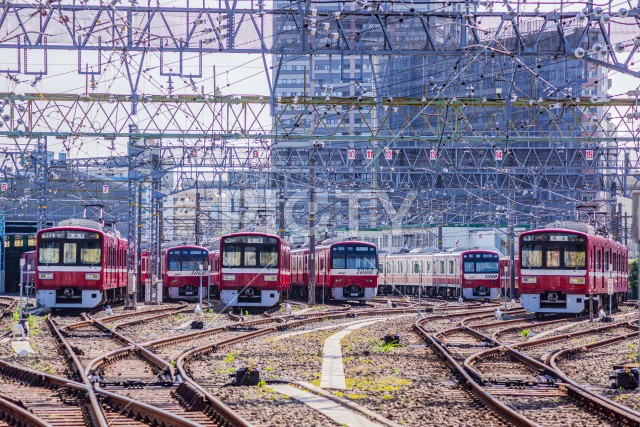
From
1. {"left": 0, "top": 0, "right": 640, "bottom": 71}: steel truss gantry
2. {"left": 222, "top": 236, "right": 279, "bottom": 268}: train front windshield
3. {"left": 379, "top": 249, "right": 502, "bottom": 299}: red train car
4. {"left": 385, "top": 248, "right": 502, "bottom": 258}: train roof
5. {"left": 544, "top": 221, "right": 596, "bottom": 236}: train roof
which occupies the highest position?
{"left": 0, "top": 0, "right": 640, "bottom": 71}: steel truss gantry

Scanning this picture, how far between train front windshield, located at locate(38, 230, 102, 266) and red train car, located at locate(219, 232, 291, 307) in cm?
389

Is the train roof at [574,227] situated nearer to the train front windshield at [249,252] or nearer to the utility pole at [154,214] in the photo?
the train front windshield at [249,252]

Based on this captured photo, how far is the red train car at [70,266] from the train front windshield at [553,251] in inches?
430

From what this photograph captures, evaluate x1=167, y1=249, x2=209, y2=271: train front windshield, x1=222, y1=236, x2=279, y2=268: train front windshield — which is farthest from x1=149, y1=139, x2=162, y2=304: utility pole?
x1=222, y1=236, x2=279, y2=268: train front windshield

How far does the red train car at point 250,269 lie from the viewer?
30984 mm

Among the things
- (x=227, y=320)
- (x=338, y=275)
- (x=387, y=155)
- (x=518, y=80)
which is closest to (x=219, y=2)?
(x=227, y=320)

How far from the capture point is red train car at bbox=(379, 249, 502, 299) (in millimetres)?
43594

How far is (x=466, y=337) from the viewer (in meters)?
20.7

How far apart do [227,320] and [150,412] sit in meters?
16.4

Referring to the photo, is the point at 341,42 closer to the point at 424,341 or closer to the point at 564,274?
the point at 424,341

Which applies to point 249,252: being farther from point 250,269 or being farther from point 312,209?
point 312,209

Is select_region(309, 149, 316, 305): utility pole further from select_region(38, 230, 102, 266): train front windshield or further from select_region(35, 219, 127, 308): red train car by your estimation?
select_region(38, 230, 102, 266): train front windshield

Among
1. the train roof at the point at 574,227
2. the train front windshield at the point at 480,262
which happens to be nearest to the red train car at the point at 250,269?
the train roof at the point at 574,227

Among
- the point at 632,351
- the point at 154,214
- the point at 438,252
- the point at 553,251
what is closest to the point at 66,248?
the point at 154,214
